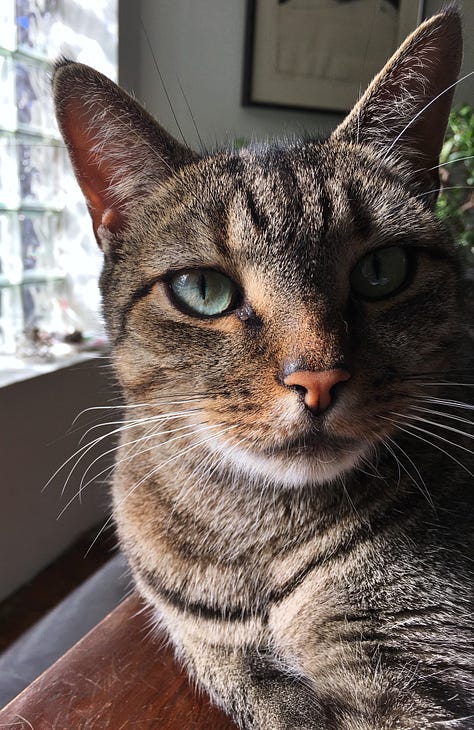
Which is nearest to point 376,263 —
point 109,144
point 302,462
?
point 302,462

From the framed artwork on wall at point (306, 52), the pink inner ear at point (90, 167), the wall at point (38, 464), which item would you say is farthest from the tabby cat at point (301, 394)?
the framed artwork on wall at point (306, 52)

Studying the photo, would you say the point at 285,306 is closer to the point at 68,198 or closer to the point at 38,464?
the point at 38,464

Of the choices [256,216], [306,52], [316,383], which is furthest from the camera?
[306,52]

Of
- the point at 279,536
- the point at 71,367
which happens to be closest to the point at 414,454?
the point at 279,536

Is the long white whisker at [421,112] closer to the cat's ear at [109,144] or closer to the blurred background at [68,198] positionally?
the cat's ear at [109,144]

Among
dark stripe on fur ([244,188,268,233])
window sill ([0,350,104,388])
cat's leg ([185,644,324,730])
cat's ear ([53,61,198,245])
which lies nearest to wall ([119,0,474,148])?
window sill ([0,350,104,388])

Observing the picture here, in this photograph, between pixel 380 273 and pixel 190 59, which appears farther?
pixel 190 59
